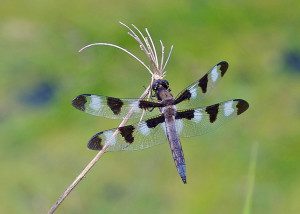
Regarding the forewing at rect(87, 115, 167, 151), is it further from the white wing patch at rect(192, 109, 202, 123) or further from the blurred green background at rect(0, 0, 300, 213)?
the blurred green background at rect(0, 0, 300, 213)

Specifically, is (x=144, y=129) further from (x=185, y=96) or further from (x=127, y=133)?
(x=185, y=96)

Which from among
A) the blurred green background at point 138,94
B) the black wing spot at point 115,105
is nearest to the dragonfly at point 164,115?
the black wing spot at point 115,105

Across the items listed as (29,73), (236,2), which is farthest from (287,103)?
(29,73)

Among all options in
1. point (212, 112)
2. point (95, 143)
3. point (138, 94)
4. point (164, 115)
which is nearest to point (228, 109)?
point (212, 112)

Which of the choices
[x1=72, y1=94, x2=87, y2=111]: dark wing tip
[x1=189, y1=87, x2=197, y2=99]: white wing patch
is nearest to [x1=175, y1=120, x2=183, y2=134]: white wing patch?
[x1=189, y1=87, x2=197, y2=99]: white wing patch

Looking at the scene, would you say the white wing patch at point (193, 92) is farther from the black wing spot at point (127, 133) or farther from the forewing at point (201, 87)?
the black wing spot at point (127, 133)

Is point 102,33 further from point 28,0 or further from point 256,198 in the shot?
point 256,198

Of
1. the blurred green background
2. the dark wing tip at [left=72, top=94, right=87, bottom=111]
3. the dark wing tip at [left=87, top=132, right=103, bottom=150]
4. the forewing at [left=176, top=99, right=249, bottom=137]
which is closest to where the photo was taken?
the dark wing tip at [left=87, top=132, right=103, bottom=150]
